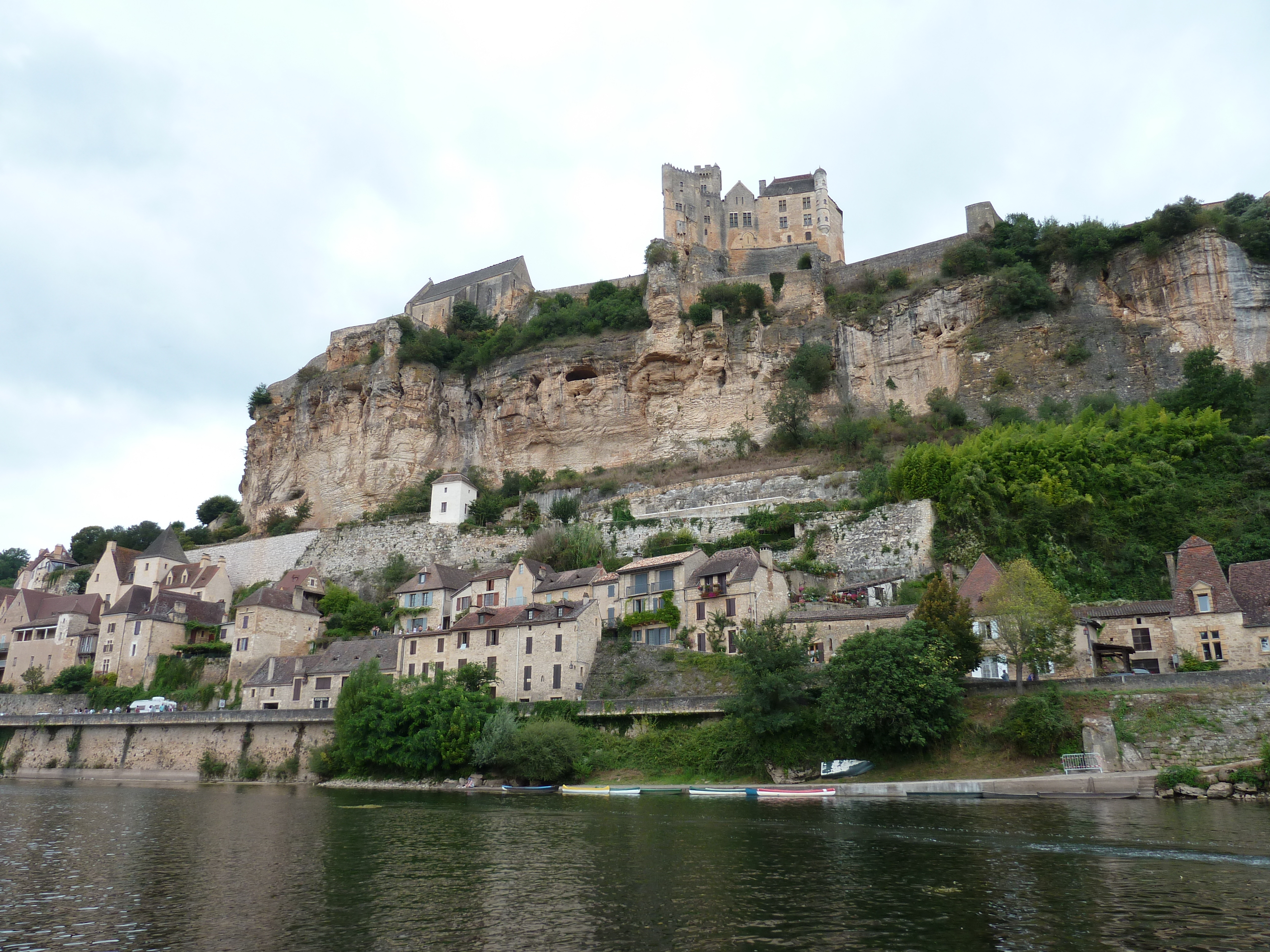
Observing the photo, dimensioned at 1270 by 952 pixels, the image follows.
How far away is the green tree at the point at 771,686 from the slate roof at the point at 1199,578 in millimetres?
12915

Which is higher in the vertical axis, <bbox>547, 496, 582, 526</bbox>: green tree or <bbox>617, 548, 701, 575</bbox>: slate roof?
<bbox>547, 496, 582, 526</bbox>: green tree

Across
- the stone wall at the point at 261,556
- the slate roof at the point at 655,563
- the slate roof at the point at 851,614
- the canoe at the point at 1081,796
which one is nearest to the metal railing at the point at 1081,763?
the canoe at the point at 1081,796

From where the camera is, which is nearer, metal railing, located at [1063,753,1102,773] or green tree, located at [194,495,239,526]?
metal railing, located at [1063,753,1102,773]

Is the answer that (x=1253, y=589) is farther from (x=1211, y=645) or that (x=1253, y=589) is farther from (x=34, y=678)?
(x=34, y=678)

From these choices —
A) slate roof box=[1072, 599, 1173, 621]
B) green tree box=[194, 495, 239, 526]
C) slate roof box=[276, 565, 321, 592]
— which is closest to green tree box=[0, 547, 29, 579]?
green tree box=[194, 495, 239, 526]

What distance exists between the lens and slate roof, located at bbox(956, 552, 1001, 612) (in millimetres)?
34812

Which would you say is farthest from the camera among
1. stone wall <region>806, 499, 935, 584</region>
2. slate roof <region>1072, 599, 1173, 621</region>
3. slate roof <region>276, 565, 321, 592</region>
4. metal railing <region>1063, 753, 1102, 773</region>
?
slate roof <region>276, 565, 321, 592</region>

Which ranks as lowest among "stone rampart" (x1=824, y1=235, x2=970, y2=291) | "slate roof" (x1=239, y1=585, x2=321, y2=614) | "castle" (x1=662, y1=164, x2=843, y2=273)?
"slate roof" (x1=239, y1=585, x2=321, y2=614)

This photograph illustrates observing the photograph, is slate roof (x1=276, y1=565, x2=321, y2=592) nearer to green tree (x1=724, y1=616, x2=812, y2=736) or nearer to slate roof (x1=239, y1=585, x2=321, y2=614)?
slate roof (x1=239, y1=585, x2=321, y2=614)

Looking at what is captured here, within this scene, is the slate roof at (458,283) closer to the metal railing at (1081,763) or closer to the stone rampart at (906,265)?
the stone rampart at (906,265)

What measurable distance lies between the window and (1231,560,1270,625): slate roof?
0.97m

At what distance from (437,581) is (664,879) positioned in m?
32.6

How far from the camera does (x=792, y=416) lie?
54.4m

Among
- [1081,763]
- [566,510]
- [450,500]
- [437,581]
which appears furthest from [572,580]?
[1081,763]
